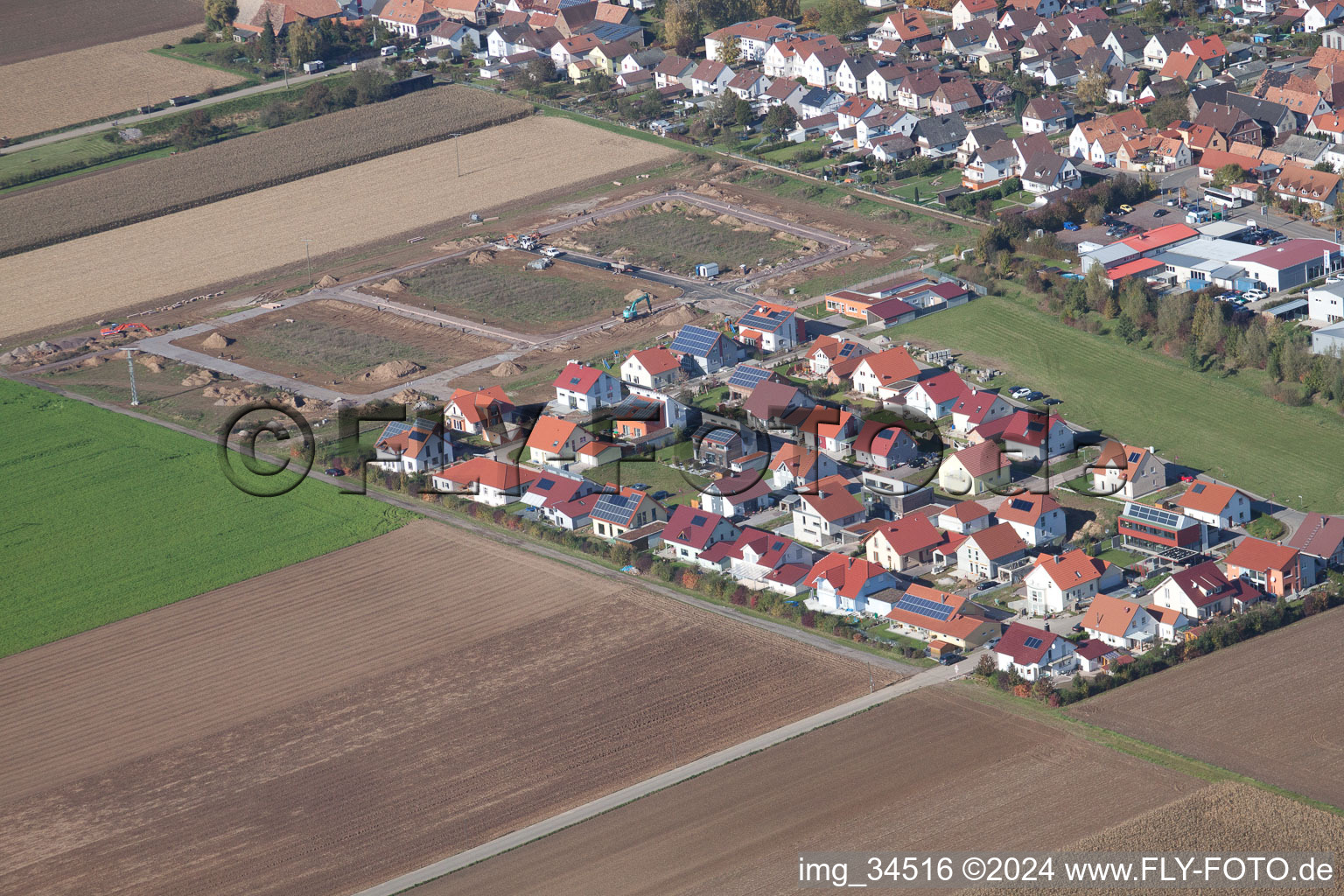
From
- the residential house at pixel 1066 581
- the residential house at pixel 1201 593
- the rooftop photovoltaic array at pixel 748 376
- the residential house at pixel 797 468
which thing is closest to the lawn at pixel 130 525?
the residential house at pixel 797 468

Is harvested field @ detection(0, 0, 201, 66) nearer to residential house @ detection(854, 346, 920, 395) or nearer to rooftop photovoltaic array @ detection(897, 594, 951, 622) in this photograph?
residential house @ detection(854, 346, 920, 395)

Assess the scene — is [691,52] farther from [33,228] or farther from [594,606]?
[594,606]

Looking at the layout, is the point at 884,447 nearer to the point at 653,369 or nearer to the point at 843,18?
the point at 653,369

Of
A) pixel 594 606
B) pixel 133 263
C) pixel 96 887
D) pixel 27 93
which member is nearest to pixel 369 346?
pixel 133 263

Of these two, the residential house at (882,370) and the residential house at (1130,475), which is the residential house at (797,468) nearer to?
the residential house at (882,370)

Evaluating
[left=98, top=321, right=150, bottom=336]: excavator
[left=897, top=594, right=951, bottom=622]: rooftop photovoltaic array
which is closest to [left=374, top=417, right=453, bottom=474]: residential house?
[left=897, top=594, right=951, bottom=622]: rooftop photovoltaic array
